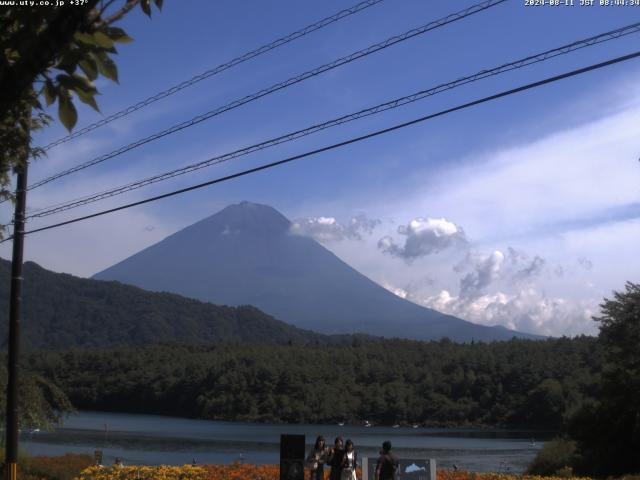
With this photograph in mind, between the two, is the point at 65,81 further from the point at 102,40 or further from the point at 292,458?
the point at 292,458

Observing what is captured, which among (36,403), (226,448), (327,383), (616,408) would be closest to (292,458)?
(36,403)

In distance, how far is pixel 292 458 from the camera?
44.5ft

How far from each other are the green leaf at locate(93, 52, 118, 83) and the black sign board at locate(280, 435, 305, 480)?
10.5 meters

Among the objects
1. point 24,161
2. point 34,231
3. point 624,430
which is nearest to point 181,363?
point 624,430

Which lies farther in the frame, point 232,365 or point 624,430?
point 232,365

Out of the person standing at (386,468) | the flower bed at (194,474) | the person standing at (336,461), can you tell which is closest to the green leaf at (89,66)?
the person standing at (386,468)

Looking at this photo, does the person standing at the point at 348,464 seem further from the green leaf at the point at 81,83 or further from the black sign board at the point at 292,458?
the green leaf at the point at 81,83

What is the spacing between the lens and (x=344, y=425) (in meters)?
92.5

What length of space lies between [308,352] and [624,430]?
87395 millimetres

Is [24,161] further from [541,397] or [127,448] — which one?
[541,397]

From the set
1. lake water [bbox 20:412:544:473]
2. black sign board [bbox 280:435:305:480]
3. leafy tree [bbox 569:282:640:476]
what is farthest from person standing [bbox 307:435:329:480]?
lake water [bbox 20:412:544:473]

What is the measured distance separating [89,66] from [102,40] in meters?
0.14

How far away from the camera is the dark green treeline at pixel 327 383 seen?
294 feet

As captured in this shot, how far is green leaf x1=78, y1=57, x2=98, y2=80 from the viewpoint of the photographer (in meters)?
3.71
